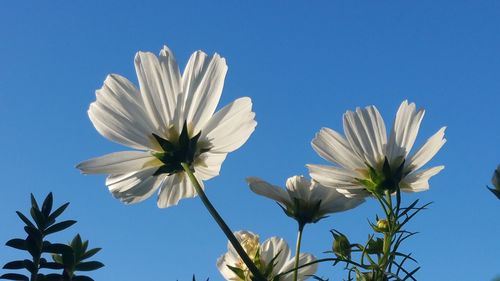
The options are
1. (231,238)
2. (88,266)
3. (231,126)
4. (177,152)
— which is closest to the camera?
(231,238)

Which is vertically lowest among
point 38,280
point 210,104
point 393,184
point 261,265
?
point 38,280

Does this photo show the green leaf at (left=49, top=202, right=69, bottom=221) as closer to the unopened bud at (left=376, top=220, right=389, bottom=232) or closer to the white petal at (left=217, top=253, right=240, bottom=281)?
the white petal at (left=217, top=253, right=240, bottom=281)

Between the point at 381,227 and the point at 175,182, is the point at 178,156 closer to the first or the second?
the point at 175,182

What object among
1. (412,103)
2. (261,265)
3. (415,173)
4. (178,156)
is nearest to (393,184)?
(415,173)

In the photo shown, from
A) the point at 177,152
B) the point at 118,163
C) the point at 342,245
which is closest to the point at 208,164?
the point at 177,152

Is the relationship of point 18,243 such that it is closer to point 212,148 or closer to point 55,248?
point 55,248

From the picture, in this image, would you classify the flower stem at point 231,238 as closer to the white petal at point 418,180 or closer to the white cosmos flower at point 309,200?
the white cosmos flower at point 309,200
